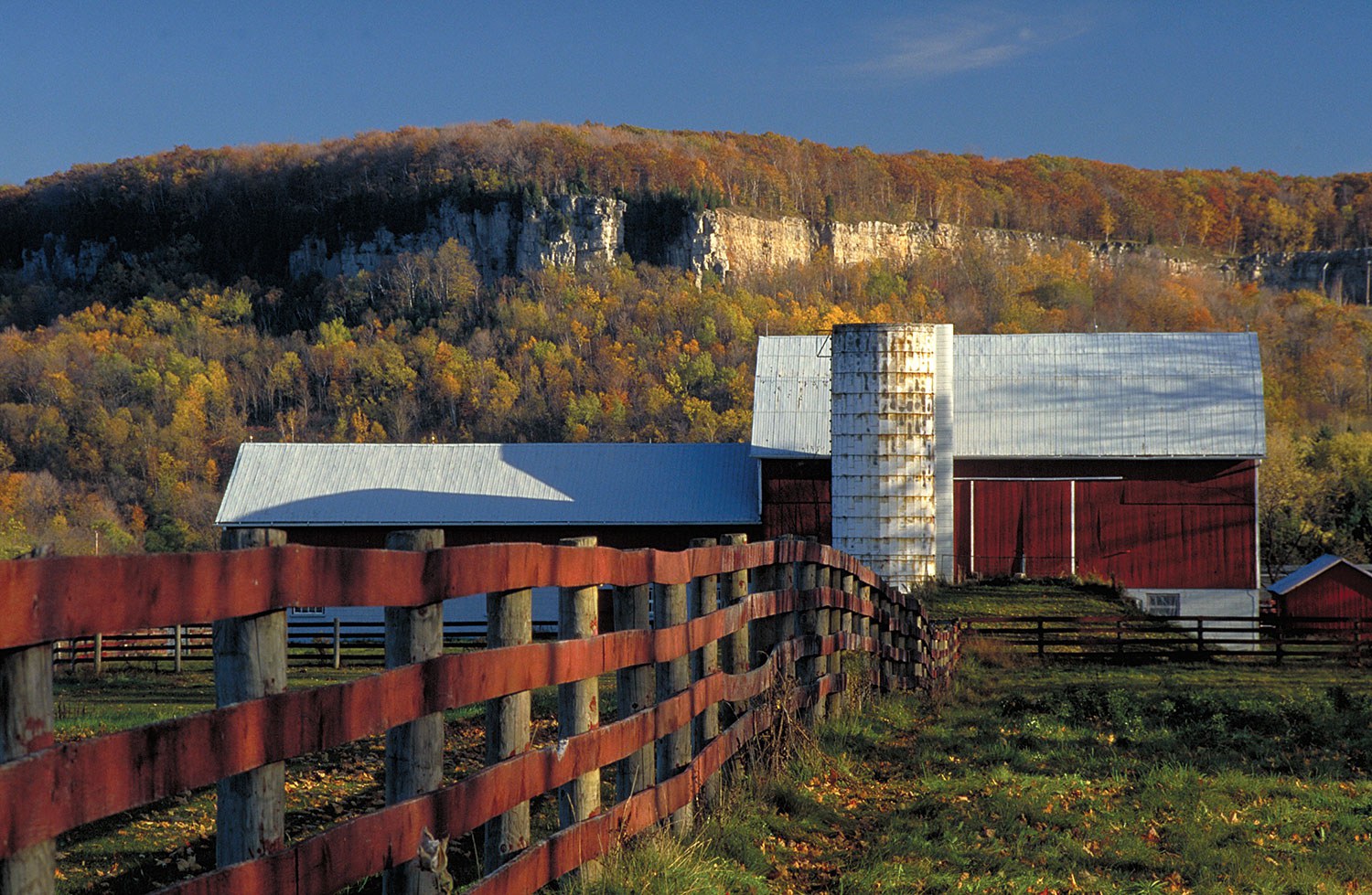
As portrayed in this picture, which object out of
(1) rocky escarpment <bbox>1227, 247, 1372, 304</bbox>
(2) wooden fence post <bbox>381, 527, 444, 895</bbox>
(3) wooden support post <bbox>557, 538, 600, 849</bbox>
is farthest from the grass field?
(1) rocky escarpment <bbox>1227, 247, 1372, 304</bbox>

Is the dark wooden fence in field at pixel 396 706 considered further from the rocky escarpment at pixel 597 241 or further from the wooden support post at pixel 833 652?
the rocky escarpment at pixel 597 241

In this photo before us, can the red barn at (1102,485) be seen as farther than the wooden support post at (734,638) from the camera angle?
Yes

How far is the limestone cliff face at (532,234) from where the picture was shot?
144 meters

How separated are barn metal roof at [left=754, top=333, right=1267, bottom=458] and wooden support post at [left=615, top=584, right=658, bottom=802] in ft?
96.2

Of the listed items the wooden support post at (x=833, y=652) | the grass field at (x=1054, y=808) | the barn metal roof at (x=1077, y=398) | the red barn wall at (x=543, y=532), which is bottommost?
the red barn wall at (x=543, y=532)

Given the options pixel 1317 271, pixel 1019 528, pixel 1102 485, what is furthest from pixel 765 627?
pixel 1317 271

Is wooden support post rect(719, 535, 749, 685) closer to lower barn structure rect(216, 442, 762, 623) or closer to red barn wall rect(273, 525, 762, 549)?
lower barn structure rect(216, 442, 762, 623)

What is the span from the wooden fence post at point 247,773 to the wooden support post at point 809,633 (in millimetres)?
5287

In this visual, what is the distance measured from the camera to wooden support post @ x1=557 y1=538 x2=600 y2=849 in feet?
15.9

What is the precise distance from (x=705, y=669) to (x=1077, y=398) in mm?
31158

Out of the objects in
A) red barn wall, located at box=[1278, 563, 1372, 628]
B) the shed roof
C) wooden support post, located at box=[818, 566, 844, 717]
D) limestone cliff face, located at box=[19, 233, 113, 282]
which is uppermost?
limestone cliff face, located at box=[19, 233, 113, 282]

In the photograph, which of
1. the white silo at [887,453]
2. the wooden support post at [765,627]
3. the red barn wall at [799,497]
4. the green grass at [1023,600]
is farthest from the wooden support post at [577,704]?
the red barn wall at [799,497]

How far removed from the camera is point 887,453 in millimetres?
32812

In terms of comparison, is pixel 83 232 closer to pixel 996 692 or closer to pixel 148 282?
pixel 148 282
